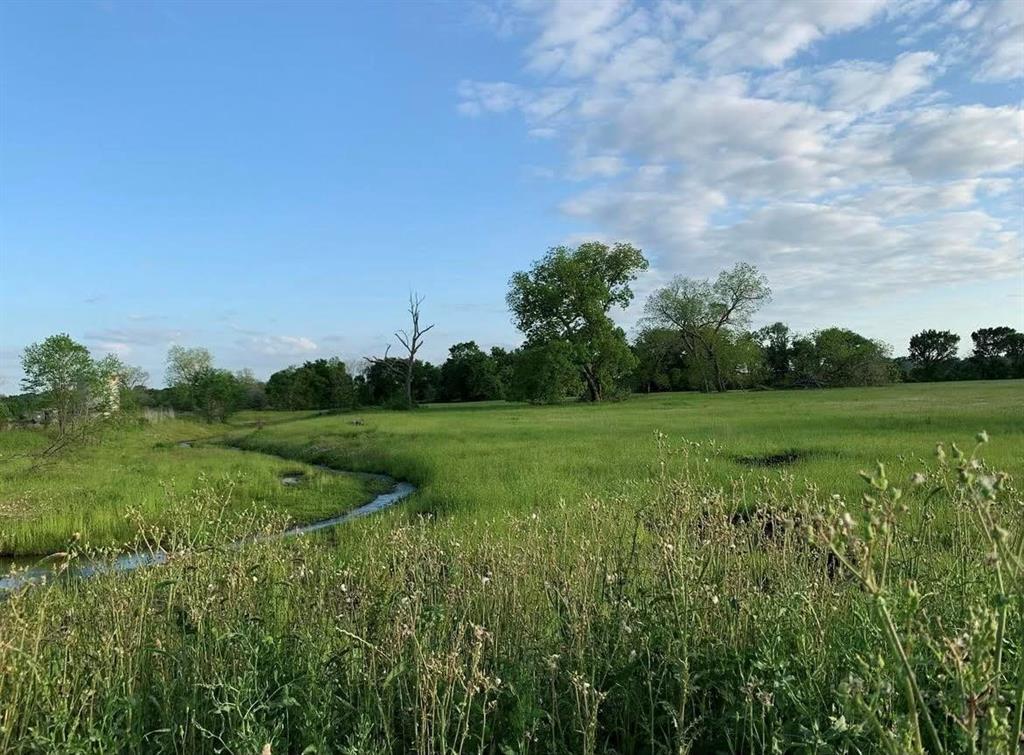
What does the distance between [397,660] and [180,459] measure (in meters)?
29.6

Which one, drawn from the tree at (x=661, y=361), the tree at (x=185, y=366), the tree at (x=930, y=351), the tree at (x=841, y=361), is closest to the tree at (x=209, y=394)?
the tree at (x=185, y=366)

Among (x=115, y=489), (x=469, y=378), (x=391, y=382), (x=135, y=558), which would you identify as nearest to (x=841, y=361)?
(x=469, y=378)

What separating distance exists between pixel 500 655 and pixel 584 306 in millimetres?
65951

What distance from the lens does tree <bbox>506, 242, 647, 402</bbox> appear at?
68.9m

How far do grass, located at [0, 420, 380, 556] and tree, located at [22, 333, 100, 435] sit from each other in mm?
7010

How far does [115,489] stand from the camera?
805 inches

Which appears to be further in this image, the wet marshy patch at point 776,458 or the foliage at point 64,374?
the foliage at point 64,374

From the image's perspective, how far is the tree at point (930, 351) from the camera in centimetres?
10250

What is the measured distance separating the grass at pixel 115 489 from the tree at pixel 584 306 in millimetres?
41762

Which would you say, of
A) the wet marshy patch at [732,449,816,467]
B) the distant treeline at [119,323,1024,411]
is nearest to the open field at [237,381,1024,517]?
the wet marshy patch at [732,449,816,467]

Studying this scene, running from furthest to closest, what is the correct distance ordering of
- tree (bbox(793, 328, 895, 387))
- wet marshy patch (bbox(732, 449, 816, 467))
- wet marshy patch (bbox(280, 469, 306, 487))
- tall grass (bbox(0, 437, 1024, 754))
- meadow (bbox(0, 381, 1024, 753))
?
tree (bbox(793, 328, 895, 387)) → wet marshy patch (bbox(280, 469, 306, 487)) → wet marshy patch (bbox(732, 449, 816, 467)) → tall grass (bbox(0, 437, 1024, 754)) → meadow (bbox(0, 381, 1024, 753))

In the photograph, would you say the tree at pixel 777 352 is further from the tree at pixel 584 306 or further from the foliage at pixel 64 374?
the foliage at pixel 64 374

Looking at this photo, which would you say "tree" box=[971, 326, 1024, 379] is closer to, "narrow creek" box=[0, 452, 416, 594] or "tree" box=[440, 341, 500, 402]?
"tree" box=[440, 341, 500, 402]

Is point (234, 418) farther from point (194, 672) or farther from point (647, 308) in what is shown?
point (194, 672)
